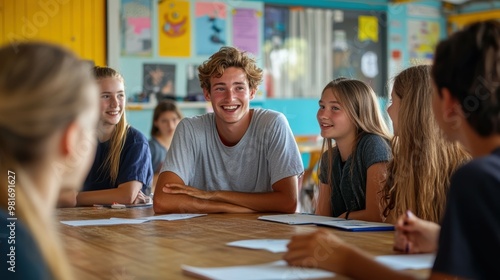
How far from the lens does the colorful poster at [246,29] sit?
727 cm

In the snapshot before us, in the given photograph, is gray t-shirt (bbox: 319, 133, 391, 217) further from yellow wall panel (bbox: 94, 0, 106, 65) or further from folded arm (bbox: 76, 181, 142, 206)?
yellow wall panel (bbox: 94, 0, 106, 65)

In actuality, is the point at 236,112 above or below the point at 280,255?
above

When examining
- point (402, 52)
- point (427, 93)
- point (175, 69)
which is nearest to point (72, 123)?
point (427, 93)

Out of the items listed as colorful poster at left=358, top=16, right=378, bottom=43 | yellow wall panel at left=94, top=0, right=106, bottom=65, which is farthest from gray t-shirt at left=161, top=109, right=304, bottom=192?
colorful poster at left=358, top=16, right=378, bottom=43

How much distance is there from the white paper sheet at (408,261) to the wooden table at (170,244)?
0.19ft

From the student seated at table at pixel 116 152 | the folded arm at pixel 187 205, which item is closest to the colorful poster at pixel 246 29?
the student seated at table at pixel 116 152

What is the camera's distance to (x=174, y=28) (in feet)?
22.5

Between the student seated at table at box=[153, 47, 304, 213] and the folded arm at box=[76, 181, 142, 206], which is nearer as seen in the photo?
the student seated at table at box=[153, 47, 304, 213]

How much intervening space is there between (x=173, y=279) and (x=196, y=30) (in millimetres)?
5594

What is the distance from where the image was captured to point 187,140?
326cm

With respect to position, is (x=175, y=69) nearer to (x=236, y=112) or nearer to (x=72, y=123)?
(x=236, y=112)

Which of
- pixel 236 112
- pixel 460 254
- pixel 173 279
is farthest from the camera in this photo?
pixel 236 112

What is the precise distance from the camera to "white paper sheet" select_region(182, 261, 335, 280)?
1.55 metres

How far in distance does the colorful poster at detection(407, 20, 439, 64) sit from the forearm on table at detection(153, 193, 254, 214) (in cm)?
589
